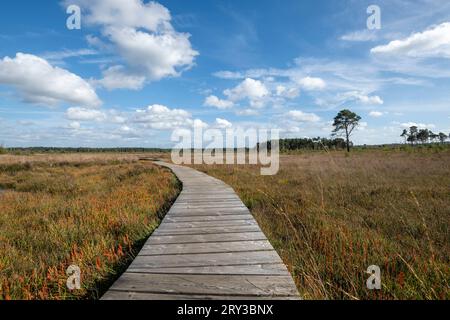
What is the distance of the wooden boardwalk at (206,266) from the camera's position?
1.96 m

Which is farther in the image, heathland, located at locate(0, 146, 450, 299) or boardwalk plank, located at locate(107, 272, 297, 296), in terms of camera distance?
heathland, located at locate(0, 146, 450, 299)

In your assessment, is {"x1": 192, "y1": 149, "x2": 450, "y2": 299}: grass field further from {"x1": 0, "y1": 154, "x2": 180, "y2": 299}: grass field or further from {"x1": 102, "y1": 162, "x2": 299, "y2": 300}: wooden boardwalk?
{"x1": 0, "y1": 154, "x2": 180, "y2": 299}: grass field

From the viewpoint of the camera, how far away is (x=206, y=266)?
2.42 metres

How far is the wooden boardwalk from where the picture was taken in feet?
6.42

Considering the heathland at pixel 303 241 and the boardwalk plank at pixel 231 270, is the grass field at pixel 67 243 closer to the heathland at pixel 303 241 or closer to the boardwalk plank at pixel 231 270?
the heathland at pixel 303 241

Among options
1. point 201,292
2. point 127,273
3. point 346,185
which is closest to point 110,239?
point 127,273

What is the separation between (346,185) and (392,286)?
6.77 m

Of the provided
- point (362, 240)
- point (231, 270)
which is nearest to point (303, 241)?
point (362, 240)

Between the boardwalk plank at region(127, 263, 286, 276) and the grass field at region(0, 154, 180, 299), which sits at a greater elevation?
the boardwalk plank at region(127, 263, 286, 276)

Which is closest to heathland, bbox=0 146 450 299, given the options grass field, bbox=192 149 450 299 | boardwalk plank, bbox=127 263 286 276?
grass field, bbox=192 149 450 299

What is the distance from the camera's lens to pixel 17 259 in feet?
11.8

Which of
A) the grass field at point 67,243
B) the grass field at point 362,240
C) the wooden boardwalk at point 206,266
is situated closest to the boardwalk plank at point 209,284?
the wooden boardwalk at point 206,266

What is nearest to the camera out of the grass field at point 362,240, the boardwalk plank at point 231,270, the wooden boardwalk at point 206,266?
the wooden boardwalk at point 206,266
